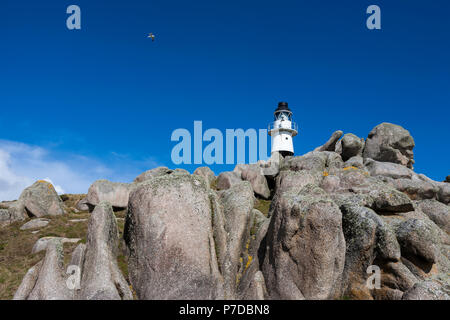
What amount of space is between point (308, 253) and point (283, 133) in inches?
2384

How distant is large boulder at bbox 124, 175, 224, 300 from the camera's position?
15945 mm

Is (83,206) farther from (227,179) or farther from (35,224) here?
(227,179)

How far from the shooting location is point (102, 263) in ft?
52.6

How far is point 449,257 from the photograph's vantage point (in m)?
20.5

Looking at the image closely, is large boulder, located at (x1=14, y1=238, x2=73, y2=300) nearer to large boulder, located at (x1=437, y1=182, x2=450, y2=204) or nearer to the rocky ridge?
the rocky ridge

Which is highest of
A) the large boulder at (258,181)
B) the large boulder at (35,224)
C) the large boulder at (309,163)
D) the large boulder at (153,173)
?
the large boulder at (153,173)

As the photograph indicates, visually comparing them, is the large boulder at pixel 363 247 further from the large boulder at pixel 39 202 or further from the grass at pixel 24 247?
the large boulder at pixel 39 202

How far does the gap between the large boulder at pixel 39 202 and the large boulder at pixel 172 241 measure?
2902 cm

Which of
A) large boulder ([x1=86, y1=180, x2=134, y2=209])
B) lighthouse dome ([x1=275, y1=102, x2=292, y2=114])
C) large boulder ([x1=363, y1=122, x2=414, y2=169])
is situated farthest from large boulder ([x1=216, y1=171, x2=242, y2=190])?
lighthouse dome ([x1=275, y1=102, x2=292, y2=114])

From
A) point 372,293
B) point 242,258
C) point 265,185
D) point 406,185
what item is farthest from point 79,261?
point 406,185

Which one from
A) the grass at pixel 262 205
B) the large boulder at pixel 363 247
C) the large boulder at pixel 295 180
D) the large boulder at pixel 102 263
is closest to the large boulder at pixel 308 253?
the large boulder at pixel 363 247

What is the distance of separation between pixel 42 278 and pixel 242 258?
10241mm

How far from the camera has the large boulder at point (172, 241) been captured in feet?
52.3
